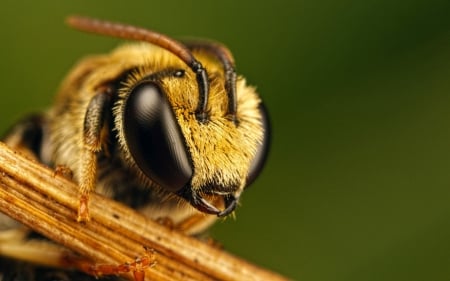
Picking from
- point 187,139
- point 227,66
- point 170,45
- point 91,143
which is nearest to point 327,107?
point 227,66

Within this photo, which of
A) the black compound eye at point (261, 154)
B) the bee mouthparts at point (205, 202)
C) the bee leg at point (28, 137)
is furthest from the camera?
the bee leg at point (28, 137)

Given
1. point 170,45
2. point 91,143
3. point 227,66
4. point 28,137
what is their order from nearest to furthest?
point 91,143, point 170,45, point 227,66, point 28,137

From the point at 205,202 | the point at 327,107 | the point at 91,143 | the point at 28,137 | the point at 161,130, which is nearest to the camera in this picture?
the point at 161,130

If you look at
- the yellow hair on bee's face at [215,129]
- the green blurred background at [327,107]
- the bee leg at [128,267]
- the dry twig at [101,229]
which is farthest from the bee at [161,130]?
the green blurred background at [327,107]

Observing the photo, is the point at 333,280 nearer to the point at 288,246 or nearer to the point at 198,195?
the point at 288,246

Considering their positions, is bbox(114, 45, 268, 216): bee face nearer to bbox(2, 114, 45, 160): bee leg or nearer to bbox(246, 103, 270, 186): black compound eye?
bbox(246, 103, 270, 186): black compound eye

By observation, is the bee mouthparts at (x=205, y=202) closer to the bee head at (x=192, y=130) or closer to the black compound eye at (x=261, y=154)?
the bee head at (x=192, y=130)

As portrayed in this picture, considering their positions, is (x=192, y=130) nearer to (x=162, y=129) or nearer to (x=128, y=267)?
(x=162, y=129)

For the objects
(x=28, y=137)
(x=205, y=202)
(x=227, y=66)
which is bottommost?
(x=28, y=137)
